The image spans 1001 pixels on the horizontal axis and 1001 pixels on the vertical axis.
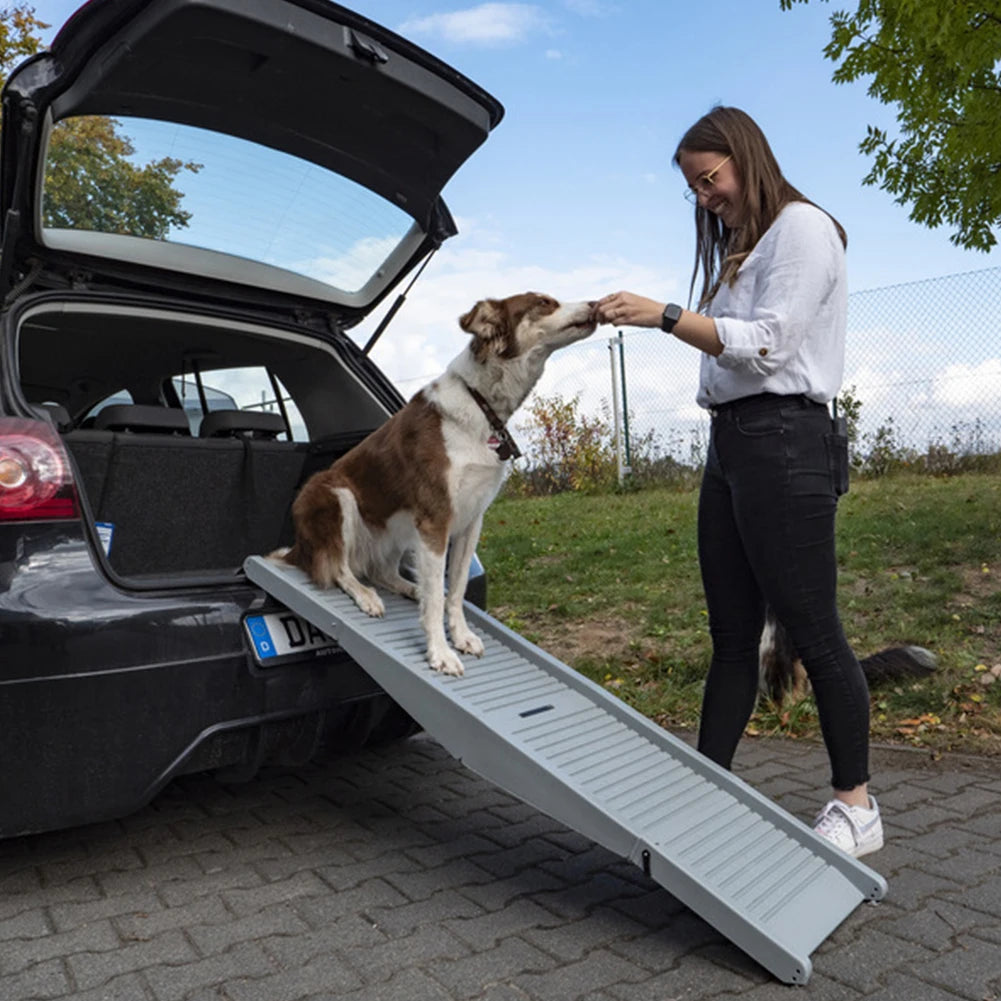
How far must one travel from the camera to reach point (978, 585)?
19.6ft

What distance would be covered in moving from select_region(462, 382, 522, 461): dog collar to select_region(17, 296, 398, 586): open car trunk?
87 centimetres

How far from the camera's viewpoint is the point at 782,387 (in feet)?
9.10

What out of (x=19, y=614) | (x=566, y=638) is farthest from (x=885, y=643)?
(x=19, y=614)

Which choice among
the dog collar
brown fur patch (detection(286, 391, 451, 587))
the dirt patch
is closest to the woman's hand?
the dog collar

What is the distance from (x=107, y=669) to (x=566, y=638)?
3706 mm

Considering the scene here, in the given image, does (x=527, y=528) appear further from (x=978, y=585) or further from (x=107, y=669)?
(x=107, y=669)

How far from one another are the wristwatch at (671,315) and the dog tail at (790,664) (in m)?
2.03

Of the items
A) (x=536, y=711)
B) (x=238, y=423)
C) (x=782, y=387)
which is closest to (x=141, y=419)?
(x=238, y=423)

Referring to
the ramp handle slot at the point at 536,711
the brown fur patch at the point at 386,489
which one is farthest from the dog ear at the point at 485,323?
the ramp handle slot at the point at 536,711

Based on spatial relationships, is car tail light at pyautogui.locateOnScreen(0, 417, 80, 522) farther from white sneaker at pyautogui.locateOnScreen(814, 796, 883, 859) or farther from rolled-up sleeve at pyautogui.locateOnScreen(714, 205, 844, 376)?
white sneaker at pyautogui.locateOnScreen(814, 796, 883, 859)

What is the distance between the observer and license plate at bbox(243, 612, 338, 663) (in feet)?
9.71

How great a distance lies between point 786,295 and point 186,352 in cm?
282

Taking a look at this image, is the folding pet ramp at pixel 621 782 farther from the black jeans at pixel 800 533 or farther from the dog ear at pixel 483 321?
the dog ear at pixel 483 321

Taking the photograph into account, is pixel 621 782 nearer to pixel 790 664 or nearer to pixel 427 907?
pixel 427 907
